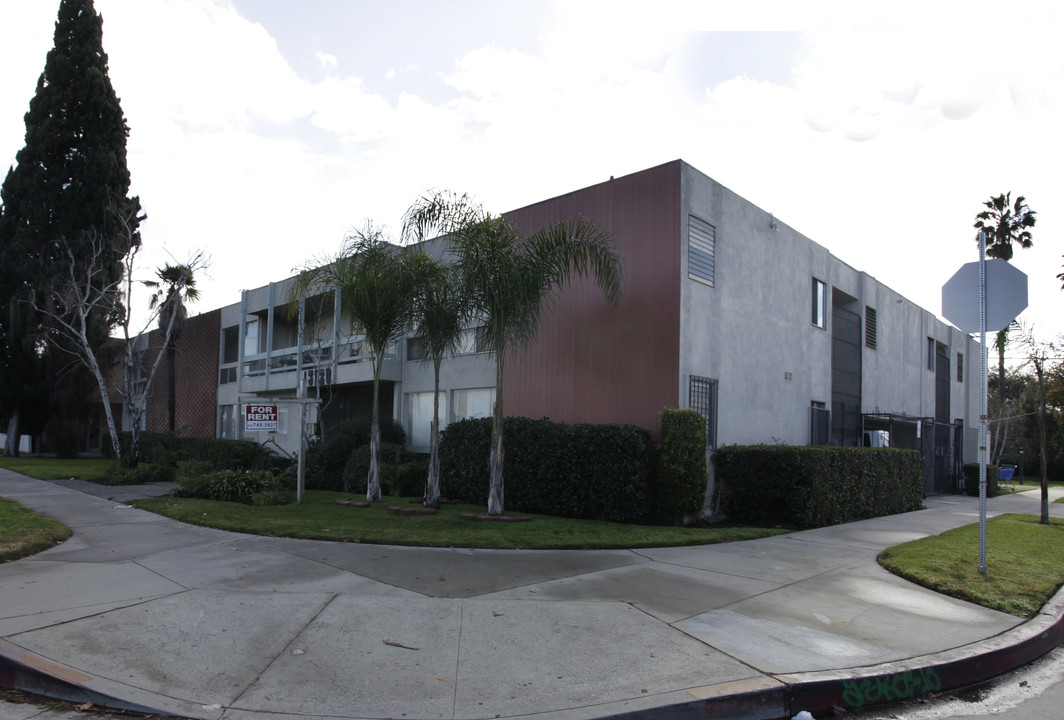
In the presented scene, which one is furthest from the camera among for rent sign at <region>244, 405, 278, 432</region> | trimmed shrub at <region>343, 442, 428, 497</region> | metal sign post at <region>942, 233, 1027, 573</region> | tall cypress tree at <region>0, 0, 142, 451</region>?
tall cypress tree at <region>0, 0, 142, 451</region>

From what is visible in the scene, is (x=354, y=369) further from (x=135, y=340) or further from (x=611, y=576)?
(x=611, y=576)

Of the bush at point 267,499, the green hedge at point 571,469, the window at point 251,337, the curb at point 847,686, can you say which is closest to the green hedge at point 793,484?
the green hedge at point 571,469

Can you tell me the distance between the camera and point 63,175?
29.0 m

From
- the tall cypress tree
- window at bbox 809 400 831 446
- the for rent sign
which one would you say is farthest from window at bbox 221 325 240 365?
window at bbox 809 400 831 446

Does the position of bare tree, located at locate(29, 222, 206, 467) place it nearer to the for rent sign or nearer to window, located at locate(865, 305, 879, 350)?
the for rent sign

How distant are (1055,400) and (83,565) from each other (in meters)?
20.9

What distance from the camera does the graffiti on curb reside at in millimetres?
4668

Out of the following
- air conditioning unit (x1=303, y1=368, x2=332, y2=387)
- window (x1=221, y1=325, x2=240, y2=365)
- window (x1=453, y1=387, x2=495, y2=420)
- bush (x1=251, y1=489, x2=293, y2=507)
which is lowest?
bush (x1=251, y1=489, x2=293, y2=507)

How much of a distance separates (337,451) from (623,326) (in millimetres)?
8455

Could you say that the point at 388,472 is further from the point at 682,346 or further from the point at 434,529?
the point at 682,346

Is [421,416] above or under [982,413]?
under

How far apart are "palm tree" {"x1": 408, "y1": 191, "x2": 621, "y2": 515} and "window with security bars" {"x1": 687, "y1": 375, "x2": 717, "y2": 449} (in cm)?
279

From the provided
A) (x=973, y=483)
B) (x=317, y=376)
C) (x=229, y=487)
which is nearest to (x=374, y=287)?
(x=229, y=487)

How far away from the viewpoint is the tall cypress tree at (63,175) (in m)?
28.8
